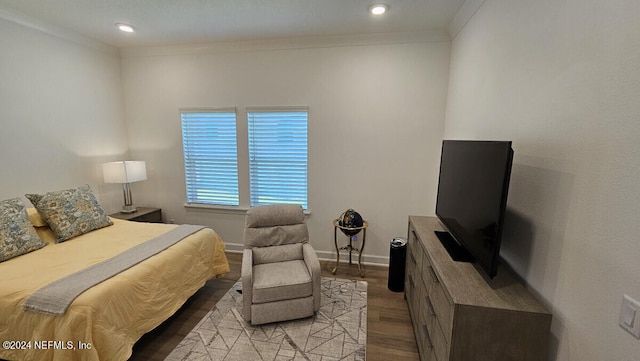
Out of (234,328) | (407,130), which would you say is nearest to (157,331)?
(234,328)

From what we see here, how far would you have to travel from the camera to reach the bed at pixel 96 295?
5.23 ft

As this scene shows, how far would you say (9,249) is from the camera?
7.04 ft

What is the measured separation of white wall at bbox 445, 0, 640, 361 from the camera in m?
0.92

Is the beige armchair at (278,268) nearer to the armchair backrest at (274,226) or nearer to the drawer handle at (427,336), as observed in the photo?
the armchair backrest at (274,226)

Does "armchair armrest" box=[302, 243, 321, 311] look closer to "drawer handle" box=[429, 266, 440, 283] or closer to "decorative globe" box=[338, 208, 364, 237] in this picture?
"decorative globe" box=[338, 208, 364, 237]

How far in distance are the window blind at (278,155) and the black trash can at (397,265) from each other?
53.1 inches

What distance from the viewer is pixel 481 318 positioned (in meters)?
1.24

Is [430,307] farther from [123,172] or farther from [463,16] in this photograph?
[123,172]

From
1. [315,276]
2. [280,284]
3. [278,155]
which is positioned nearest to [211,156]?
[278,155]

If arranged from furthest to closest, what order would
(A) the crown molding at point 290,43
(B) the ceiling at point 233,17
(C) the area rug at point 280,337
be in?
(A) the crown molding at point 290,43, (B) the ceiling at point 233,17, (C) the area rug at point 280,337

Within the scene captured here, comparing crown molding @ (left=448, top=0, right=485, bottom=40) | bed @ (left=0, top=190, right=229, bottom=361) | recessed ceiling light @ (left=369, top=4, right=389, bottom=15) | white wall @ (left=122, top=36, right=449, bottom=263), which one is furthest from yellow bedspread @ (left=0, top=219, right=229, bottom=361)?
crown molding @ (left=448, top=0, right=485, bottom=40)

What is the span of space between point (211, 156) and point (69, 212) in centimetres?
162

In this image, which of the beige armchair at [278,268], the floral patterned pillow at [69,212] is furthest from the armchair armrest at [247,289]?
the floral patterned pillow at [69,212]

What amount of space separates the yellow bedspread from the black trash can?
2001mm
